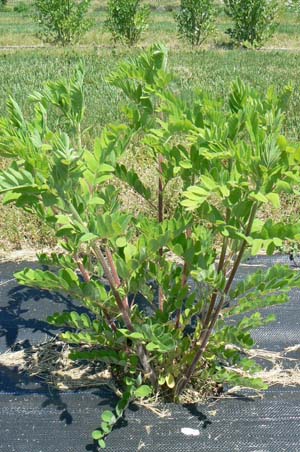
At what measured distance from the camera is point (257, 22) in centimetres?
1395

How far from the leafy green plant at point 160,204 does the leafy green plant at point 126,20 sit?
1354 cm

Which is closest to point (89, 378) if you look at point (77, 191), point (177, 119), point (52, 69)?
point (77, 191)

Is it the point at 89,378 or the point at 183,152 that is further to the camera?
the point at 89,378

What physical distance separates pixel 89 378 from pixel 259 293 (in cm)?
72

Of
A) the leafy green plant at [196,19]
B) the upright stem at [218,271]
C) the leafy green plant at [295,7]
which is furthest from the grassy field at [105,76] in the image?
the leafy green plant at [295,7]

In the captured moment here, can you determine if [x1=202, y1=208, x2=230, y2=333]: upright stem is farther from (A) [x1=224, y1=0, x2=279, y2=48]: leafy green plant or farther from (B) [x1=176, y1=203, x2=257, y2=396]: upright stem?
(A) [x1=224, y1=0, x2=279, y2=48]: leafy green plant

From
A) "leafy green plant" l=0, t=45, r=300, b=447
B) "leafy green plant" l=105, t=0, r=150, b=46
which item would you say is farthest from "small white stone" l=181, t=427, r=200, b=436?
"leafy green plant" l=105, t=0, r=150, b=46

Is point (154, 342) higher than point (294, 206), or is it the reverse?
point (154, 342)

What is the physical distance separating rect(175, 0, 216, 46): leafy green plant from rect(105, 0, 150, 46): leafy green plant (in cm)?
101

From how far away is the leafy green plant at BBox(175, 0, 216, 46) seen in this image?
1451cm

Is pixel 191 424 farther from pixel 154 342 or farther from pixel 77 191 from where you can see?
pixel 77 191

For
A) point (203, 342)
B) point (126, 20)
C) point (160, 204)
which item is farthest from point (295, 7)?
point (203, 342)

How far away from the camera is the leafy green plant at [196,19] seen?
14.5 m

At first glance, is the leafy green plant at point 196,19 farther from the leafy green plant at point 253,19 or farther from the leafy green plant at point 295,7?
the leafy green plant at point 295,7
